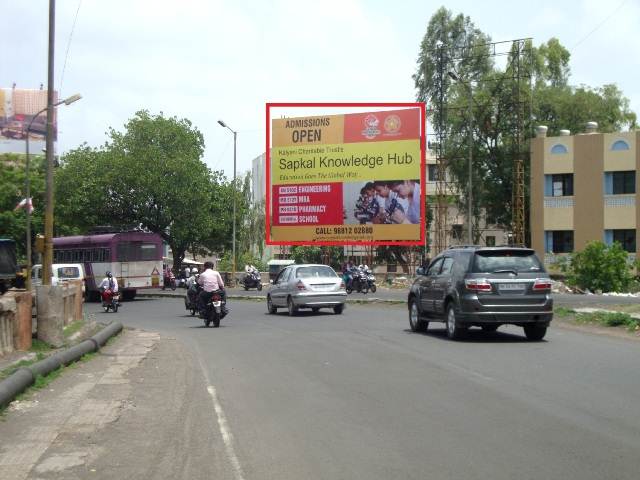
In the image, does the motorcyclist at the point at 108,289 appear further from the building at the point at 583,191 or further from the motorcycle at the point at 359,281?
the building at the point at 583,191

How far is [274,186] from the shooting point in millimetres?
41188

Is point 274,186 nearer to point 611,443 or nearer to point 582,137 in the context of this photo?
point 582,137

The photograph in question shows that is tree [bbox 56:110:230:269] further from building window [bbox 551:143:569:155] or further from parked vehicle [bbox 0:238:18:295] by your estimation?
parked vehicle [bbox 0:238:18:295]

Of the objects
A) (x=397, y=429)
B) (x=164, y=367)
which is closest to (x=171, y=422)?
(x=397, y=429)

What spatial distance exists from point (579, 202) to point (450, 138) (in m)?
10.2

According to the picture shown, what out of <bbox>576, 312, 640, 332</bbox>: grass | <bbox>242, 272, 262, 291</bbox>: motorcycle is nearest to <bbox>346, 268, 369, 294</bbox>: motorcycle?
<bbox>242, 272, 262, 291</bbox>: motorcycle

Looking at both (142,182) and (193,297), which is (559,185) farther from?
(193,297)

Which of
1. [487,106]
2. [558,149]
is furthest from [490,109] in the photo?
[558,149]


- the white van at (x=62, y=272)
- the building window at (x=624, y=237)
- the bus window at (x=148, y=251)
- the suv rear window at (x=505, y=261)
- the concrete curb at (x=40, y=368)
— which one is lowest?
the concrete curb at (x=40, y=368)

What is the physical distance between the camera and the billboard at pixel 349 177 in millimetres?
39094

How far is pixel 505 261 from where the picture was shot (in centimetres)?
1552

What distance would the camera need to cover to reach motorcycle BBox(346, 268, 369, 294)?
3884 centimetres

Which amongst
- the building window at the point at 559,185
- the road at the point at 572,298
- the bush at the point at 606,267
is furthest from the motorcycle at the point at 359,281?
the building window at the point at 559,185

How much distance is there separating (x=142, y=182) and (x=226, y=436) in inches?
1943
